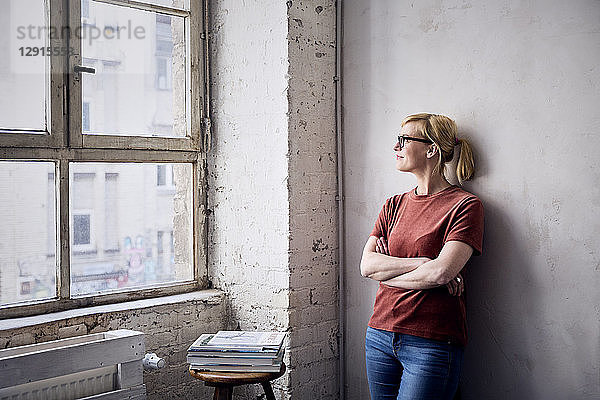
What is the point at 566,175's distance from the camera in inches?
102

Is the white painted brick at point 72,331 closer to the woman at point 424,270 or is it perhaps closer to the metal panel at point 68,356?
the metal panel at point 68,356

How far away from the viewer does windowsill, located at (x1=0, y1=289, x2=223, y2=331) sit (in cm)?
296

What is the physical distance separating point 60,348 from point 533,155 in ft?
6.50

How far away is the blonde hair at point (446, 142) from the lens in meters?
2.84

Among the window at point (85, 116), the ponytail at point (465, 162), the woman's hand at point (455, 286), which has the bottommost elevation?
the woman's hand at point (455, 286)

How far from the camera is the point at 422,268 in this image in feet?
8.86

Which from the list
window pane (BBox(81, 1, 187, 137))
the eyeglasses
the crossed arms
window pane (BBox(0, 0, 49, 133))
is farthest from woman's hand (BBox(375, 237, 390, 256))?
window pane (BBox(0, 0, 49, 133))

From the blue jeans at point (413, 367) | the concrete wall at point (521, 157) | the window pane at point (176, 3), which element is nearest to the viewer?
the concrete wall at point (521, 157)

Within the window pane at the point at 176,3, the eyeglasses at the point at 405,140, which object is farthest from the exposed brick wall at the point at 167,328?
the window pane at the point at 176,3

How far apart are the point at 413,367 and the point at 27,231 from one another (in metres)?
1.79

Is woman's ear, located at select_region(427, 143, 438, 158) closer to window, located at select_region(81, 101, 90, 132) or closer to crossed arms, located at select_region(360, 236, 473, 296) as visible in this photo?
crossed arms, located at select_region(360, 236, 473, 296)

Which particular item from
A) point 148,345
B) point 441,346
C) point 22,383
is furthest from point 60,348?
point 441,346

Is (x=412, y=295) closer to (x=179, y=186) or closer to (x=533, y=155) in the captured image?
(x=533, y=155)

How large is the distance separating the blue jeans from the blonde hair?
2.31 feet
